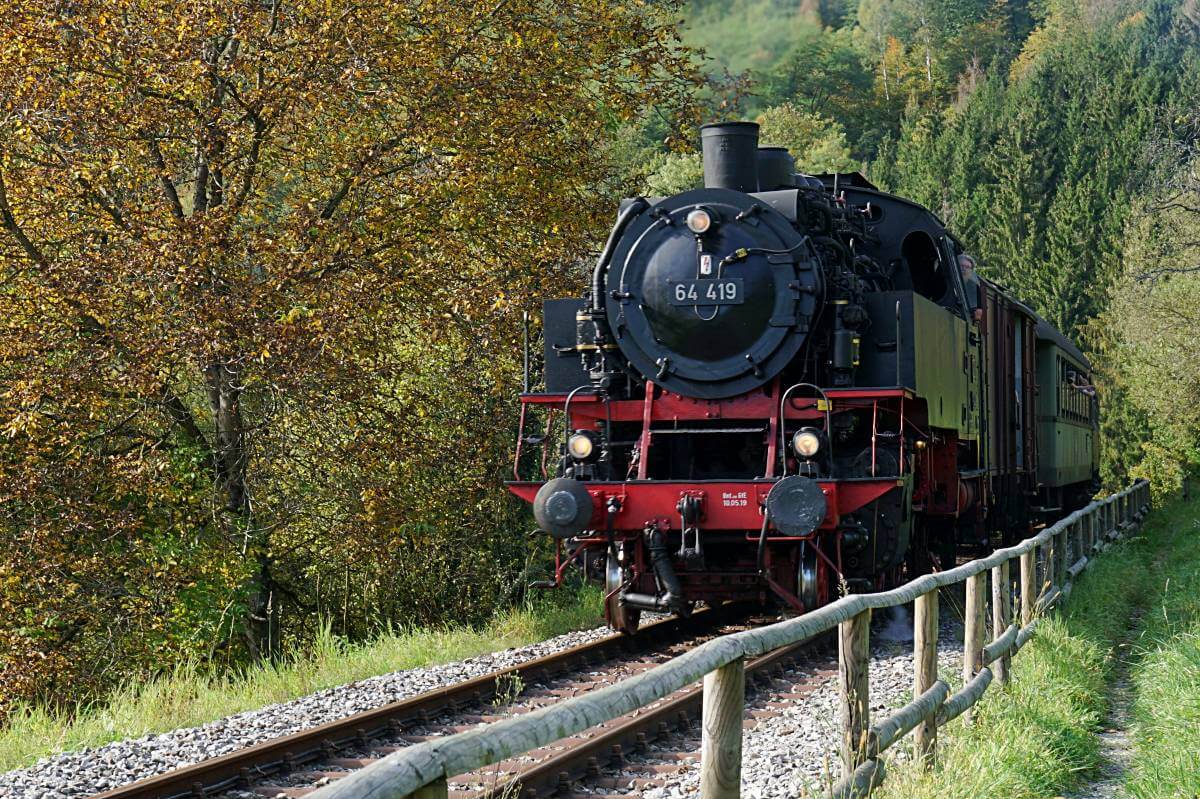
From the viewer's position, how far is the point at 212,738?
7.11 metres

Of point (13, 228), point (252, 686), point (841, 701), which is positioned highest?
point (13, 228)

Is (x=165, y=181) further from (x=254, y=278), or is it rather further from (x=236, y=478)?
(x=236, y=478)

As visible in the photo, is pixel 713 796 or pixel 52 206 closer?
pixel 713 796

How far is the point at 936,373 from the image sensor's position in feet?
34.8

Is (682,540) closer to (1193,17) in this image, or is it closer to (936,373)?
(936,373)

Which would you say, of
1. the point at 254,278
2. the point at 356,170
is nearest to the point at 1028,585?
the point at 254,278

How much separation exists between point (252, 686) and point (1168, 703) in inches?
224

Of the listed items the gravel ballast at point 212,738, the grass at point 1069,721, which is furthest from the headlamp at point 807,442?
the gravel ballast at point 212,738

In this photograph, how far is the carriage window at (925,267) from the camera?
11903 millimetres

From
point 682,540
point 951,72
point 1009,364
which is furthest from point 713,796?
point 951,72

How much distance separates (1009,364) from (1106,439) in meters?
33.3

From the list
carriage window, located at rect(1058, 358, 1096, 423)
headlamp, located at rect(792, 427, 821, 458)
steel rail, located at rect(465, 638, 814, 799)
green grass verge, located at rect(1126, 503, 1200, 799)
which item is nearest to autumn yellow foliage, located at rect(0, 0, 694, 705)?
headlamp, located at rect(792, 427, 821, 458)

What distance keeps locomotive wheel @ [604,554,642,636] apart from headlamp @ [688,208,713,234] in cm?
246

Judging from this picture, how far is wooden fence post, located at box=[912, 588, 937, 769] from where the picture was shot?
19.9 ft
